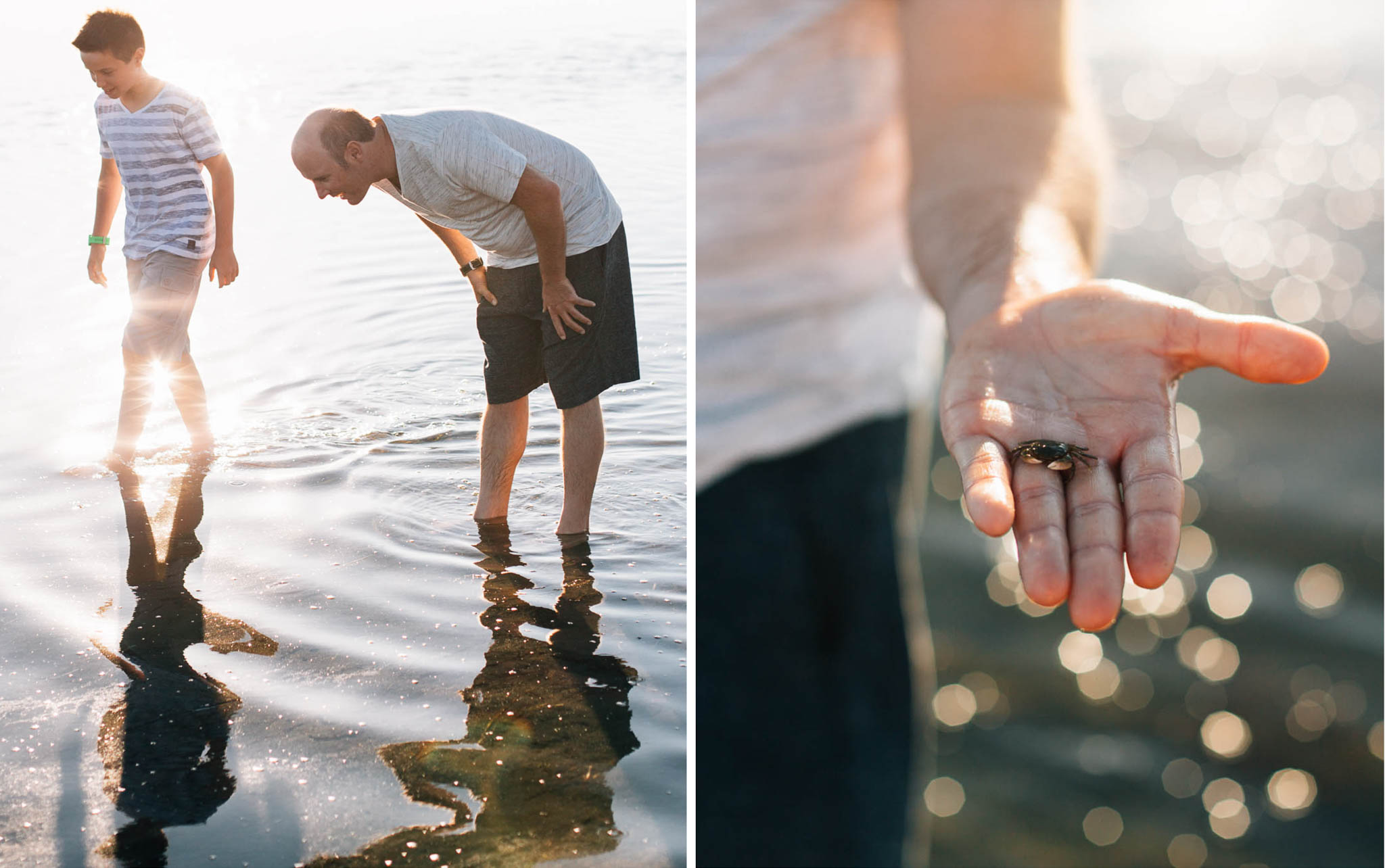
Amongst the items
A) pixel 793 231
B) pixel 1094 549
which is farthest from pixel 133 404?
pixel 1094 549

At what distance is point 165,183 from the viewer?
1.67 metres

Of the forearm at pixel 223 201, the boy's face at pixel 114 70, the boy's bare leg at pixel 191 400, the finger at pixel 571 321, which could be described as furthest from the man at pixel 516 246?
the boy's bare leg at pixel 191 400

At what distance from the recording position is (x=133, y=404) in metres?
1.74

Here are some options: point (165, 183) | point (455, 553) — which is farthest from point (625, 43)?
point (455, 553)

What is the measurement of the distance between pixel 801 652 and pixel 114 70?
131cm

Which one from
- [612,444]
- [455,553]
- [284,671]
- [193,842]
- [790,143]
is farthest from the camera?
[612,444]

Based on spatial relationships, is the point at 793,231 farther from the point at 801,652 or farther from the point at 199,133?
the point at 199,133

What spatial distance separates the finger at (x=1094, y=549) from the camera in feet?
3.14

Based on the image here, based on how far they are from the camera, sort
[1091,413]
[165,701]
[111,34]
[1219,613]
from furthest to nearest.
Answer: [1219,613] < [111,34] < [165,701] < [1091,413]

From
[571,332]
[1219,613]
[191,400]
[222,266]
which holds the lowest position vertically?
[1219,613]

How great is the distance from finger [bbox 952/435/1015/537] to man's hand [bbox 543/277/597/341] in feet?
2.73

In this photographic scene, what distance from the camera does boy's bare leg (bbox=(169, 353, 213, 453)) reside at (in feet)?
5.74

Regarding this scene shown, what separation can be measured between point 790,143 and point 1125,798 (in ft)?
6.76

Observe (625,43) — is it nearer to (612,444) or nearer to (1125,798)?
(612,444)
